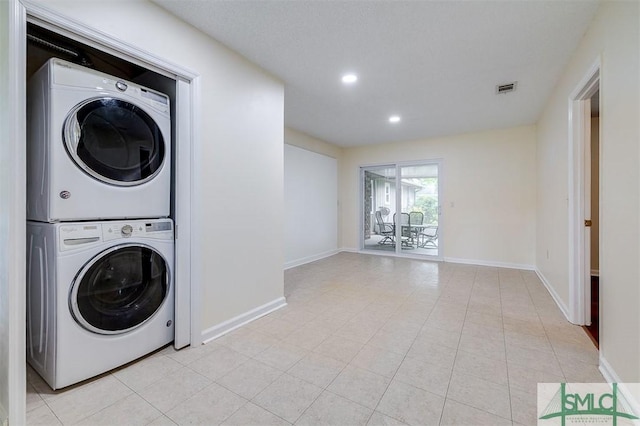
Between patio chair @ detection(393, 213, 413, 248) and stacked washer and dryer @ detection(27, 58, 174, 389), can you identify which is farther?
patio chair @ detection(393, 213, 413, 248)

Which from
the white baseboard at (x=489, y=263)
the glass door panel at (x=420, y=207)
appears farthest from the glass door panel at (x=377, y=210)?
the white baseboard at (x=489, y=263)

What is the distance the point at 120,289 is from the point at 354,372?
5.28 ft

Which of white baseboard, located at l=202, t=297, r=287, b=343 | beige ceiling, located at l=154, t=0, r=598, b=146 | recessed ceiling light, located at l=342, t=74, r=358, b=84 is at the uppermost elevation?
recessed ceiling light, located at l=342, t=74, r=358, b=84

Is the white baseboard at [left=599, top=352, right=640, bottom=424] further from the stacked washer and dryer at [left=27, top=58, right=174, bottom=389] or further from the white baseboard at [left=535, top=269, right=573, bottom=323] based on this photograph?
the stacked washer and dryer at [left=27, top=58, right=174, bottom=389]

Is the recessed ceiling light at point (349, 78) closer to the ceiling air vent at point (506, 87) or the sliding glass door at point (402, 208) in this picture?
the ceiling air vent at point (506, 87)

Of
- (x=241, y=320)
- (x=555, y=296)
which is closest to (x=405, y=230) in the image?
(x=555, y=296)

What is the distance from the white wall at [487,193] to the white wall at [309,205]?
1764 mm

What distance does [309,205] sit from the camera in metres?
5.21

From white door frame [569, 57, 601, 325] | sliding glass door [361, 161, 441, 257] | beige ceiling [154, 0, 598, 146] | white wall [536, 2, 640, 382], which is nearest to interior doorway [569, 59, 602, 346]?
white door frame [569, 57, 601, 325]

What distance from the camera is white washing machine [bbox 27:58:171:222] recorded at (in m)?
1.48

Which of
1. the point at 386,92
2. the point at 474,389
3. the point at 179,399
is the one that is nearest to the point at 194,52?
the point at 386,92

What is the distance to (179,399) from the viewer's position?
1474mm

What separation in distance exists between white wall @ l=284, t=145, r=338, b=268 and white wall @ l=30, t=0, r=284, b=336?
5.97 ft

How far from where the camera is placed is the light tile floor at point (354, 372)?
4.50 ft
